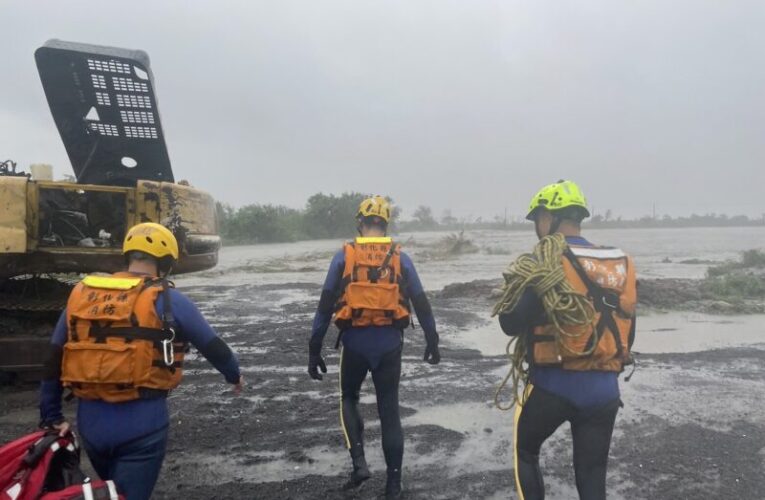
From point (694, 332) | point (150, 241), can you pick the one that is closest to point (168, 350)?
point (150, 241)

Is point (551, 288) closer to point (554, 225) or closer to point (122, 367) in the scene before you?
point (554, 225)

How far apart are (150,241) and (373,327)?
164 centimetres

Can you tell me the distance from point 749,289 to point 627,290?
1407cm

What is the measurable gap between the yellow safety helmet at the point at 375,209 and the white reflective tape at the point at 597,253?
156 cm

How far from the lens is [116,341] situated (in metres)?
2.49

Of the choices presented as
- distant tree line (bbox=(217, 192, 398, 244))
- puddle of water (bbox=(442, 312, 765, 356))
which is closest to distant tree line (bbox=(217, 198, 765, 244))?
distant tree line (bbox=(217, 192, 398, 244))

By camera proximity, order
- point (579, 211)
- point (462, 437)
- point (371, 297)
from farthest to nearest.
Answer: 1. point (462, 437)
2. point (371, 297)
3. point (579, 211)

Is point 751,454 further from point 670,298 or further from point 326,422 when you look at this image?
point 670,298

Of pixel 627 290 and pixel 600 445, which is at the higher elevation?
pixel 627 290

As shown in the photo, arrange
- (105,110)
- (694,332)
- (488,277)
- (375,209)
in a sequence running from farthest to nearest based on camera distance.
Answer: (488,277)
(694,332)
(105,110)
(375,209)

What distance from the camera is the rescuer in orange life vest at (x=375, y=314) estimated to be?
12.4 ft

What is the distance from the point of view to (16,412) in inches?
215

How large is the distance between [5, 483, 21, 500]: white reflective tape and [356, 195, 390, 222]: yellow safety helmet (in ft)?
8.19

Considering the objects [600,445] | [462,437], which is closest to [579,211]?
[600,445]
